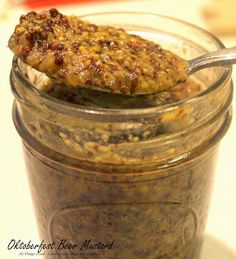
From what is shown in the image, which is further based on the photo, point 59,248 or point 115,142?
point 59,248

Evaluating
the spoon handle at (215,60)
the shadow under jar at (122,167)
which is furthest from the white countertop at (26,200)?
the spoon handle at (215,60)

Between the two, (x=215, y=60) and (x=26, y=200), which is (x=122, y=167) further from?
(x=26, y=200)

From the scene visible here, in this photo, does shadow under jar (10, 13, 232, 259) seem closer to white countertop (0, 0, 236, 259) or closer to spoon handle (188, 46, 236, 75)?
spoon handle (188, 46, 236, 75)

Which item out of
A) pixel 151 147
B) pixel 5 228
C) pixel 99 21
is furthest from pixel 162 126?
pixel 5 228

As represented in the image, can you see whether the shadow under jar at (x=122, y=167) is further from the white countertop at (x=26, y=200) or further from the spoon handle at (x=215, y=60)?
the white countertop at (x=26, y=200)

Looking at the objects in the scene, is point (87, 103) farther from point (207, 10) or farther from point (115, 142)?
point (207, 10)

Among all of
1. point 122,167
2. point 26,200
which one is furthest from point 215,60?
point 26,200

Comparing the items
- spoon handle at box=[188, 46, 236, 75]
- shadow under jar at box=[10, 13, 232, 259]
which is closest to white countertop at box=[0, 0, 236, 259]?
shadow under jar at box=[10, 13, 232, 259]

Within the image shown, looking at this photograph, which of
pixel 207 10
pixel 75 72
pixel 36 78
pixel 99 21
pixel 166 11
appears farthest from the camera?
pixel 166 11
